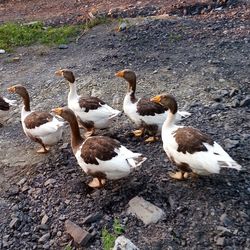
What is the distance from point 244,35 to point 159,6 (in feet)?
14.2

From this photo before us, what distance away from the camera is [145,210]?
6441 mm

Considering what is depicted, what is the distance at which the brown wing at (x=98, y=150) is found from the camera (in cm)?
681

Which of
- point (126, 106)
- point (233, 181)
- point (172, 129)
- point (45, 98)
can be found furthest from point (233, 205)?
point (45, 98)

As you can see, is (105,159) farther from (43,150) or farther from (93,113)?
(43,150)

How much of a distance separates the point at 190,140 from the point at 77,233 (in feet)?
6.60

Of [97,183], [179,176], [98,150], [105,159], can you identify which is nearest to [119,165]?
[105,159]

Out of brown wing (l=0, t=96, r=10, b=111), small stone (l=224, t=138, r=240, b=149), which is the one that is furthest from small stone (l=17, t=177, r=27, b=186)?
small stone (l=224, t=138, r=240, b=149)

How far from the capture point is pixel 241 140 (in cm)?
780

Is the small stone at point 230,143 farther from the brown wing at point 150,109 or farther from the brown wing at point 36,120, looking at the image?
the brown wing at point 36,120

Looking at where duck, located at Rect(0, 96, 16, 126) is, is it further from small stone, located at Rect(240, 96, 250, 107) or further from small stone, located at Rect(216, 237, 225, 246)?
small stone, located at Rect(216, 237, 225, 246)

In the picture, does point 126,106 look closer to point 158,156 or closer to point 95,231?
point 158,156

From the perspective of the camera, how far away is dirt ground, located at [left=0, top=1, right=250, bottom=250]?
628 centimetres

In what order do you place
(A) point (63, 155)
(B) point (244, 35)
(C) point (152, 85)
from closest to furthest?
(A) point (63, 155), (C) point (152, 85), (B) point (244, 35)

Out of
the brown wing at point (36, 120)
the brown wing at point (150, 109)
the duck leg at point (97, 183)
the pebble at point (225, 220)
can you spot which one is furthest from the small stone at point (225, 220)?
the brown wing at point (36, 120)
